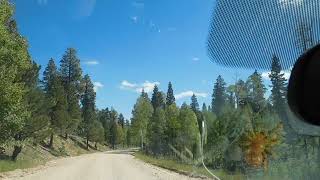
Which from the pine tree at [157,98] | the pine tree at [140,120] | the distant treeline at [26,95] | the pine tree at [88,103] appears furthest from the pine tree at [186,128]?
the pine tree at [157,98]

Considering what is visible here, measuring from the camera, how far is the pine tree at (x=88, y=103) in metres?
115

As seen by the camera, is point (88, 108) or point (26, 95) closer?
point (26, 95)

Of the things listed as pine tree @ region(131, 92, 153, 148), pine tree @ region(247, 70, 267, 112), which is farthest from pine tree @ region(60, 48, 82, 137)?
pine tree @ region(247, 70, 267, 112)

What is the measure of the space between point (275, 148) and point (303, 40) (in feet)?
41.9

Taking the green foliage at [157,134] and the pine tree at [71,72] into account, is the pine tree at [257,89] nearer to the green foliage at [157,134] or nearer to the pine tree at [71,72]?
the green foliage at [157,134]

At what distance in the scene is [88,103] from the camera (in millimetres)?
129875

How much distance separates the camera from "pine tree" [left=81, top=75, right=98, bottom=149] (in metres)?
115

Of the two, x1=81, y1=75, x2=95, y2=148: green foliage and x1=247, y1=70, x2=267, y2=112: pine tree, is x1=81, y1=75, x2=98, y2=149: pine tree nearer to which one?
x1=81, y1=75, x2=95, y2=148: green foliage

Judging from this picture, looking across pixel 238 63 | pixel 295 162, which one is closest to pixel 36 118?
pixel 295 162

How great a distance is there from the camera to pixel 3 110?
24.5 metres

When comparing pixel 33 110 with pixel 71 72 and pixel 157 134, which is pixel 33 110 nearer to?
pixel 157 134

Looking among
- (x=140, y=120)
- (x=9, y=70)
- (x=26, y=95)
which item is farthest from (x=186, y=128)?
(x=9, y=70)

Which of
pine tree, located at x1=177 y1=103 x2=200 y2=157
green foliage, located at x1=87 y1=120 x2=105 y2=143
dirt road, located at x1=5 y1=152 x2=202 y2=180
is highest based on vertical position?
green foliage, located at x1=87 y1=120 x2=105 y2=143

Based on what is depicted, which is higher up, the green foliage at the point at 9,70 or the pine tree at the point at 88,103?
the pine tree at the point at 88,103
